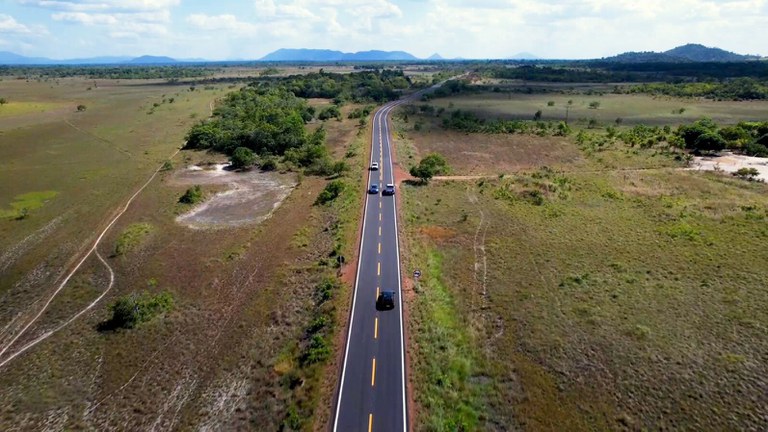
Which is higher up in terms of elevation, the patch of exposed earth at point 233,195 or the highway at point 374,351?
the patch of exposed earth at point 233,195

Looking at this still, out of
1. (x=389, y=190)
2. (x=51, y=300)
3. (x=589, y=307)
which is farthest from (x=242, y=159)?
(x=589, y=307)

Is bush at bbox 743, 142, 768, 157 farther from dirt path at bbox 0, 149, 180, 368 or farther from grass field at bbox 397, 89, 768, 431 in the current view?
dirt path at bbox 0, 149, 180, 368

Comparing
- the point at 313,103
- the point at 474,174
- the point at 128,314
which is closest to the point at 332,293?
the point at 128,314

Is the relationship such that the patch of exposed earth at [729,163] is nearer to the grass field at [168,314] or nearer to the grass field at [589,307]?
the grass field at [589,307]

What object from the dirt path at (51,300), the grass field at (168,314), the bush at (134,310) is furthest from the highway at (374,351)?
the dirt path at (51,300)

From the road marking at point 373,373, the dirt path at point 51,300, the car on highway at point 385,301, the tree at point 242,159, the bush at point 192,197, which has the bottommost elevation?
the dirt path at point 51,300

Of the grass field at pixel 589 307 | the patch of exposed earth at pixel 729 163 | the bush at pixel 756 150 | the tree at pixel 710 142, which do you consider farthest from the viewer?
the tree at pixel 710 142
